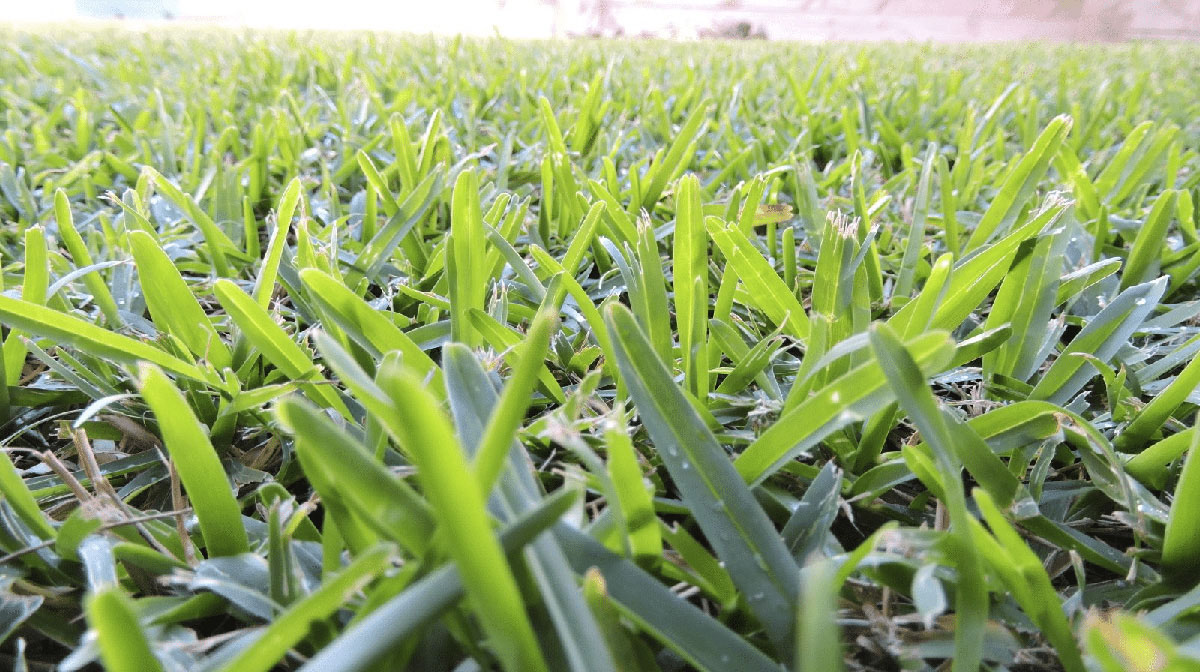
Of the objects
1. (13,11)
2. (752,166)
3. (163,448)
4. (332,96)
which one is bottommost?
(163,448)

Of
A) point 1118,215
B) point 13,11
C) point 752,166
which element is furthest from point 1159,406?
point 13,11

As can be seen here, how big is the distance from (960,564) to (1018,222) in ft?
1.95

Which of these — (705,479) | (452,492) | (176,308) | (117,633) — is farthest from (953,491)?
(176,308)

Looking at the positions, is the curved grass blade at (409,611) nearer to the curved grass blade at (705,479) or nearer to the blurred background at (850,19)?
the curved grass blade at (705,479)

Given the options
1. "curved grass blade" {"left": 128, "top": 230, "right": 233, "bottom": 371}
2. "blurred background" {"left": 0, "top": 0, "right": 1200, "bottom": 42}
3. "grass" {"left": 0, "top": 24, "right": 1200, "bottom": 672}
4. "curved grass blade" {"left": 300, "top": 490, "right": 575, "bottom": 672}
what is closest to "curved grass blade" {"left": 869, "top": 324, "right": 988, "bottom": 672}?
"grass" {"left": 0, "top": 24, "right": 1200, "bottom": 672}

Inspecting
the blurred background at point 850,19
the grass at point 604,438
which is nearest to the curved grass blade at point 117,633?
the grass at point 604,438

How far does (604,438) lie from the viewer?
342mm

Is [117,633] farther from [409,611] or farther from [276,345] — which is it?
[276,345]

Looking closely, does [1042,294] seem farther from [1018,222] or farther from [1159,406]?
[1018,222]

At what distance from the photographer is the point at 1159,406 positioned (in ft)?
1.36

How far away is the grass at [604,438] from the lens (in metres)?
0.25

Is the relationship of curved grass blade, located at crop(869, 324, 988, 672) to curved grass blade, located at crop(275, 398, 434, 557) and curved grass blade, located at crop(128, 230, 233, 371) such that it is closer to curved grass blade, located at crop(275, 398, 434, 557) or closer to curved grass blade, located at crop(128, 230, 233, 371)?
curved grass blade, located at crop(275, 398, 434, 557)

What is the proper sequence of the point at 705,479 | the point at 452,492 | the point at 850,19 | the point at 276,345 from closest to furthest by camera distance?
the point at 452,492
the point at 705,479
the point at 276,345
the point at 850,19

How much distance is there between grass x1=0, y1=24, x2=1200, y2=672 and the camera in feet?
0.81
